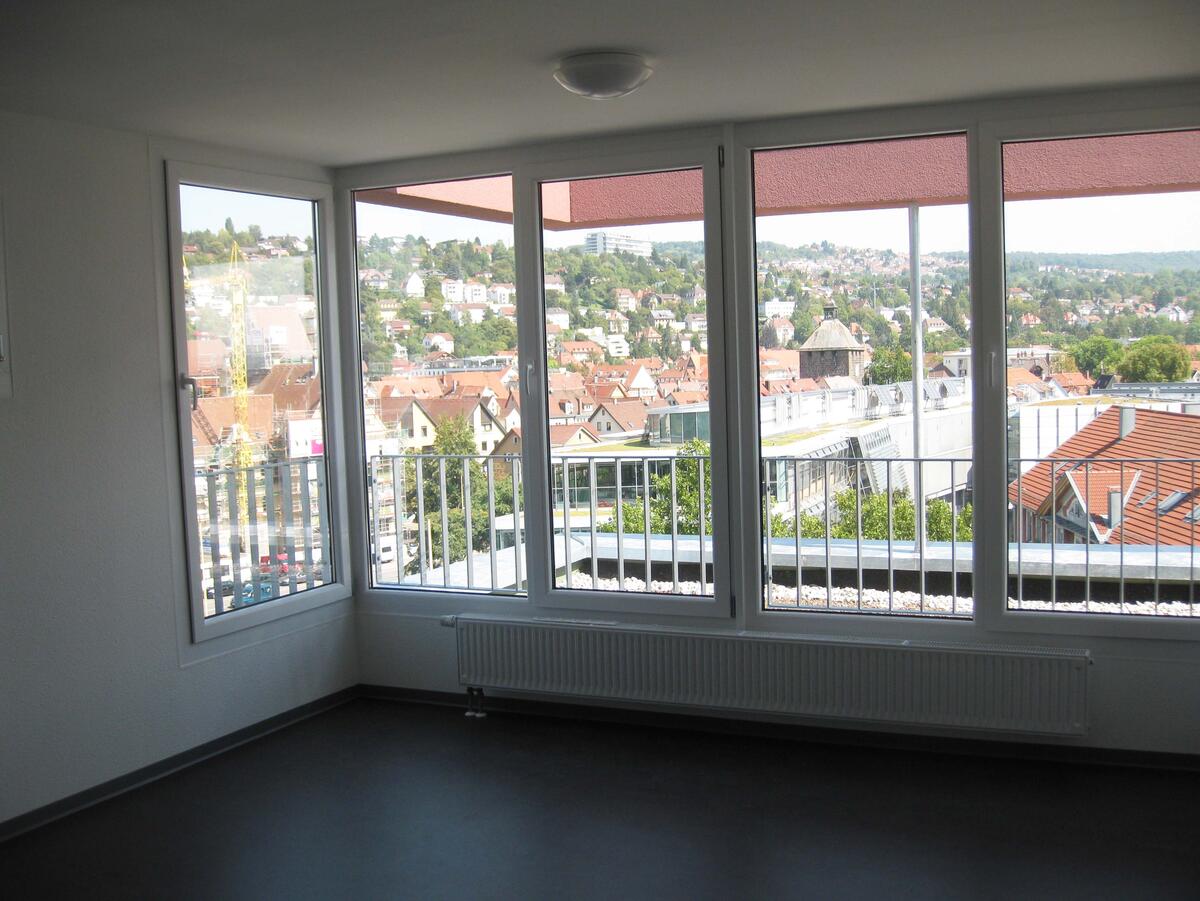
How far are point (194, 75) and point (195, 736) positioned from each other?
261cm

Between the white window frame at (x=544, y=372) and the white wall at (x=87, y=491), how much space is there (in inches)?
58.0

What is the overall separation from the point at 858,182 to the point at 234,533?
9.90ft

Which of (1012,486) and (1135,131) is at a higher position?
(1135,131)

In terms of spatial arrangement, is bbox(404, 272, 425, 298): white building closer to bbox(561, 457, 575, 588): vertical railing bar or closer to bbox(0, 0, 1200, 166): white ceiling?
bbox(0, 0, 1200, 166): white ceiling

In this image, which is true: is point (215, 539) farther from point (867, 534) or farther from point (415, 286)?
point (867, 534)

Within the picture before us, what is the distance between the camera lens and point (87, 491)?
394cm

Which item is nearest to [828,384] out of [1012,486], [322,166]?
[1012,486]

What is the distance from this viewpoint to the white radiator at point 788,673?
4.02 meters

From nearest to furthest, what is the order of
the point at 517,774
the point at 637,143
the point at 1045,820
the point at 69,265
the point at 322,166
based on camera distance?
the point at 1045,820, the point at 69,265, the point at 517,774, the point at 637,143, the point at 322,166

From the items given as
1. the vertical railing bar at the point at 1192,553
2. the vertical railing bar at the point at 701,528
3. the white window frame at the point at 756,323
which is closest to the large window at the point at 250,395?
the vertical railing bar at the point at 701,528

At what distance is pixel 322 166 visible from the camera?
16.4 feet

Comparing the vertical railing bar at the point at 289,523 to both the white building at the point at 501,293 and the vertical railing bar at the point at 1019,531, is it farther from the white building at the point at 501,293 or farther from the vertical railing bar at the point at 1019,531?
the vertical railing bar at the point at 1019,531

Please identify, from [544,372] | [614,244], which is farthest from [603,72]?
[544,372]

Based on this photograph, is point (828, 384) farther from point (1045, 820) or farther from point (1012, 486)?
point (1045, 820)
